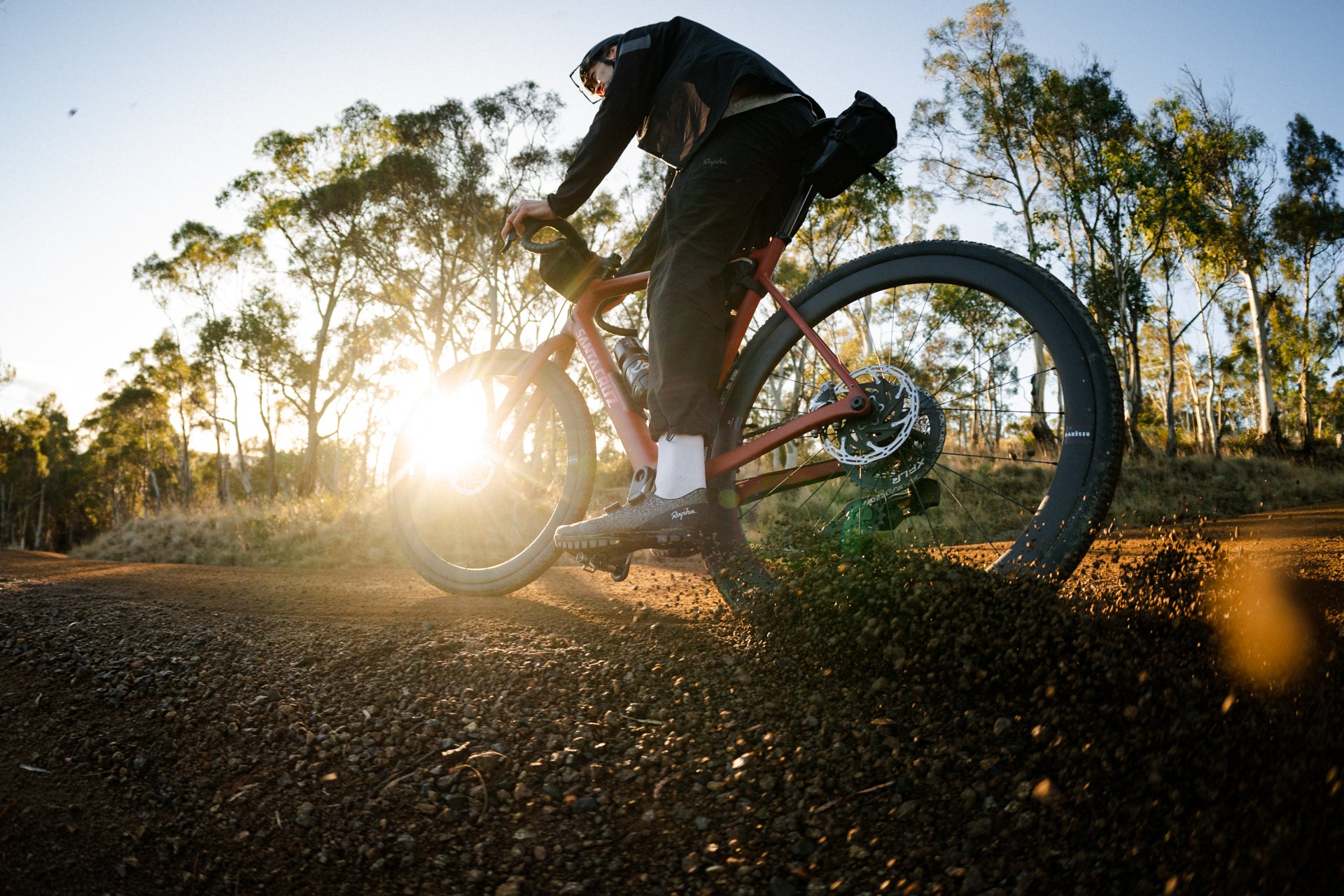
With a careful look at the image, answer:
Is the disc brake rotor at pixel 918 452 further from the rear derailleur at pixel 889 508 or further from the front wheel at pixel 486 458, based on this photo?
the front wheel at pixel 486 458

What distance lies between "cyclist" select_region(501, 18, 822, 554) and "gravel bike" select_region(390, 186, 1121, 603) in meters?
0.14

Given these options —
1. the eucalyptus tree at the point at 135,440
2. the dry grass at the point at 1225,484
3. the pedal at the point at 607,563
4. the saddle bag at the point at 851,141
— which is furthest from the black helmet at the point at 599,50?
the eucalyptus tree at the point at 135,440

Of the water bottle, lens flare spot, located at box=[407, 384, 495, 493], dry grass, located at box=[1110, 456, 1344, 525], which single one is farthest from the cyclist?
dry grass, located at box=[1110, 456, 1344, 525]

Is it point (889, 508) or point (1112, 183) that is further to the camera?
point (1112, 183)

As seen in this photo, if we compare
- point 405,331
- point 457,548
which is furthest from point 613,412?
point 405,331

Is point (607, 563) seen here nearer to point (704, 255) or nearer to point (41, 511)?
point (704, 255)

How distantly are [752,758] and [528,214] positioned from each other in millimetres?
2379

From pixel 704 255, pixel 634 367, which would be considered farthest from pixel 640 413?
pixel 704 255

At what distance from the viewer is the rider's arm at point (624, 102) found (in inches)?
101

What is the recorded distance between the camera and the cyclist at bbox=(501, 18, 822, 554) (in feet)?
7.90

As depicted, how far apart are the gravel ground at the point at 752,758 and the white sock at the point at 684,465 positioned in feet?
1.93

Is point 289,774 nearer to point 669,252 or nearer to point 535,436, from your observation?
point 669,252

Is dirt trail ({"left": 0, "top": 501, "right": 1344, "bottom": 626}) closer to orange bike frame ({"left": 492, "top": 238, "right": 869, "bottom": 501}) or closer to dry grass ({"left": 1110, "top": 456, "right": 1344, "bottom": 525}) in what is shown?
orange bike frame ({"left": 492, "top": 238, "right": 869, "bottom": 501})

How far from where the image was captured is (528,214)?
2.98 m
